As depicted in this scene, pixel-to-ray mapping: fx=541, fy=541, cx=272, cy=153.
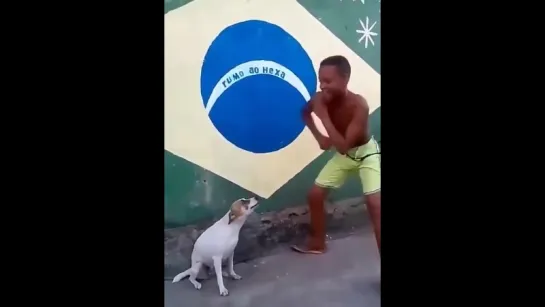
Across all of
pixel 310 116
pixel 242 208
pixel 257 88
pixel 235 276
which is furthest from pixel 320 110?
pixel 235 276

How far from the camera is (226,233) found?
1.10 meters

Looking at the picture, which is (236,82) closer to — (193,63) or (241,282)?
(193,63)

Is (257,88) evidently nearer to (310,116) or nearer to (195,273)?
(310,116)

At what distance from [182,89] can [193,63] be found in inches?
2.3

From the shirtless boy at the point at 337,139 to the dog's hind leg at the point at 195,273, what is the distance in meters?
0.21

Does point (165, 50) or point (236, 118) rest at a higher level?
point (165, 50)

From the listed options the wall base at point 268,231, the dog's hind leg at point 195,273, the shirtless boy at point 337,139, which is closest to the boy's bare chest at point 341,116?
the shirtless boy at point 337,139

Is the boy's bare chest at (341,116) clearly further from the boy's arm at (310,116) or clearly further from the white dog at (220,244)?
the white dog at (220,244)

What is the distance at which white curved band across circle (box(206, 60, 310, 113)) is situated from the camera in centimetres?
111

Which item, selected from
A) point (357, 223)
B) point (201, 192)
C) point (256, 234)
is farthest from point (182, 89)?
point (357, 223)

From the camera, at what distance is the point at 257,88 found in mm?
1124

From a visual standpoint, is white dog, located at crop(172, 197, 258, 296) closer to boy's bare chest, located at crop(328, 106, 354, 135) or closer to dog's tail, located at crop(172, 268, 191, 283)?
dog's tail, located at crop(172, 268, 191, 283)

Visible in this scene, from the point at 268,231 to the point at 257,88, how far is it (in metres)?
0.30

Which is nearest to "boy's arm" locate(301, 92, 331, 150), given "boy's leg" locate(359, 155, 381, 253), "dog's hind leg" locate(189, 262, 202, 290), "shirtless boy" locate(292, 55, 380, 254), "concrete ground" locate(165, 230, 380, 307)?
"shirtless boy" locate(292, 55, 380, 254)
